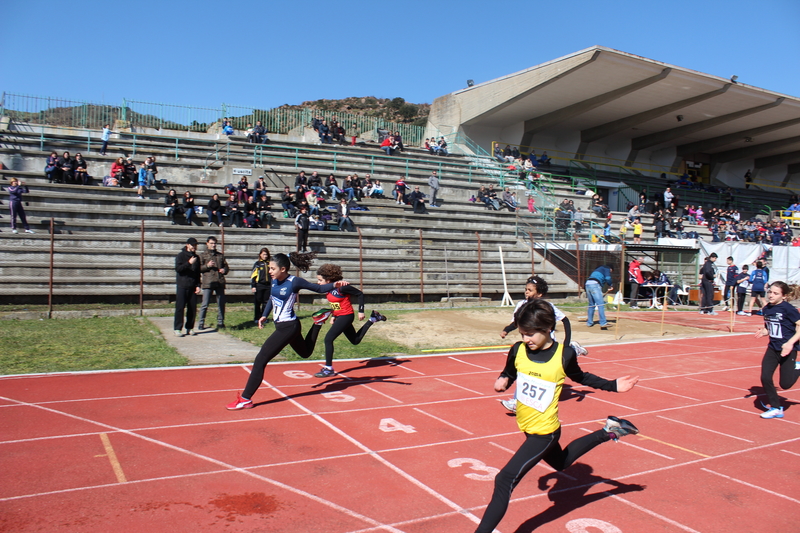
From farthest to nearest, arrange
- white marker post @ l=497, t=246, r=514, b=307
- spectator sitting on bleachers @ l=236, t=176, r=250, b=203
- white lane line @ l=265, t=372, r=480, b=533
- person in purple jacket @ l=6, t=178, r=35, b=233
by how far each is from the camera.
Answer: white marker post @ l=497, t=246, r=514, b=307, spectator sitting on bleachers @ l=236, t=176, r=250, b=203, person in purple jacket @ l=6, t=178, r=35, b=233, white lane line @ l=265, t=372, r=480, b=533

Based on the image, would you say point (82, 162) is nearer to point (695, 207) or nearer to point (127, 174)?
point (127, 174)

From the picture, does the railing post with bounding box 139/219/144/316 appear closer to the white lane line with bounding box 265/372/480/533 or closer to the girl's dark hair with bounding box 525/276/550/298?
the white lane line with bounding box 265/372/480/533

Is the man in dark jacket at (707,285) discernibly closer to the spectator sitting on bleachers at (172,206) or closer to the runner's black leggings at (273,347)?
the runner's black leggings at (273,347)

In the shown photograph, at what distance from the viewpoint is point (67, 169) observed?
18.9 m

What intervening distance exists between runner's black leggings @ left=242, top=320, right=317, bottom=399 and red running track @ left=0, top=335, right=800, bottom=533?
0.35 meters

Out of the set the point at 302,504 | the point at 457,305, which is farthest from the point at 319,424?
the point at 457,305

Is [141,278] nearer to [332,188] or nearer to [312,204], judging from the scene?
[312,204]

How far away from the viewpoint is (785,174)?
169 feet

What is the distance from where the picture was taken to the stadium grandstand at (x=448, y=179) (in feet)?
57.0

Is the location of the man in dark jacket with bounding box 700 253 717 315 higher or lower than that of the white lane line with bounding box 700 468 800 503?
higher

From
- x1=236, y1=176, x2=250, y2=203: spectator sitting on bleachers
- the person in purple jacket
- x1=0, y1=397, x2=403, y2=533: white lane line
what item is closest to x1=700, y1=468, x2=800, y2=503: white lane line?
x1=0, y1=397, x2=403, y2=533: white lane line

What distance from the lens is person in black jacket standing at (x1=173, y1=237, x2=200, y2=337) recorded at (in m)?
12.0

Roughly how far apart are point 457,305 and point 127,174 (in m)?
12.4

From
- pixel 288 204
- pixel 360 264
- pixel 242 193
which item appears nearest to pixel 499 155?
pixel 288 204
